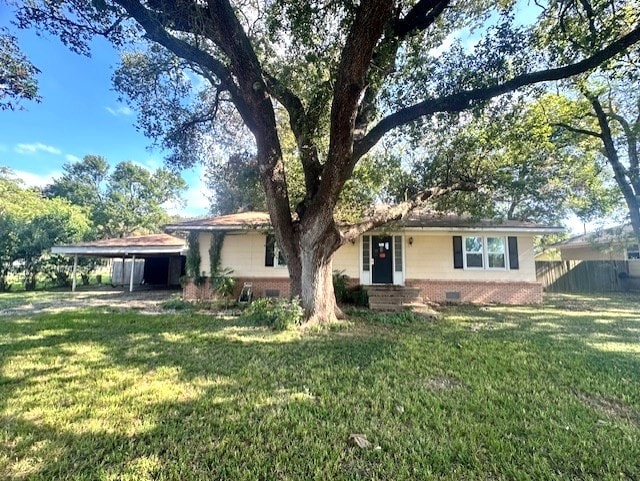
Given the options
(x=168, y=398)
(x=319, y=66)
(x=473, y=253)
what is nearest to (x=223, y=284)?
(x=319, y=66)

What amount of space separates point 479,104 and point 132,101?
8.50m

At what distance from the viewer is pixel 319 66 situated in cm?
680

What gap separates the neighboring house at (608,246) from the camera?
16.3m

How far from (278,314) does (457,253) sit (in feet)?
27.0

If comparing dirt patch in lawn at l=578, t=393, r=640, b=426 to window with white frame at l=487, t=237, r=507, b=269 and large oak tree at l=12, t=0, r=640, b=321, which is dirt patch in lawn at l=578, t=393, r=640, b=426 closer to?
large oak tree at l=12, t=0, r=640, b=321

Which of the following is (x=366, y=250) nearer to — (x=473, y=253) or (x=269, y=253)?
(x=269, y=253)

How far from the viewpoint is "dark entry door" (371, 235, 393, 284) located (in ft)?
40.8

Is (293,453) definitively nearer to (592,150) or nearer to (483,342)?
(483,342)

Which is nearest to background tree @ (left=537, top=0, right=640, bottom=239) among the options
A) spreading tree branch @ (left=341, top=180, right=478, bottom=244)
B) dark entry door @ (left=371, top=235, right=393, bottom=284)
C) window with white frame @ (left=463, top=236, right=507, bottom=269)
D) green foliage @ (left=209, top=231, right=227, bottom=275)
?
spreading tree branch @ (left=341, top=180, right=478, bottom=244)

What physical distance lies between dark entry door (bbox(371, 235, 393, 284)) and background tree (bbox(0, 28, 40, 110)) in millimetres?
10802

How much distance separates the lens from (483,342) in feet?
20.1

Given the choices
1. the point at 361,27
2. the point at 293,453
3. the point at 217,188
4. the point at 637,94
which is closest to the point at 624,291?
the point at 637,94

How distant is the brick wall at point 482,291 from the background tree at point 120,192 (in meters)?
31.6

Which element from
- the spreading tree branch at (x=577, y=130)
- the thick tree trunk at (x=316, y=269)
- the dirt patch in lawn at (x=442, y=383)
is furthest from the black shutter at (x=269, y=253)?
the spreading tree branch at (x=577, y=130)
